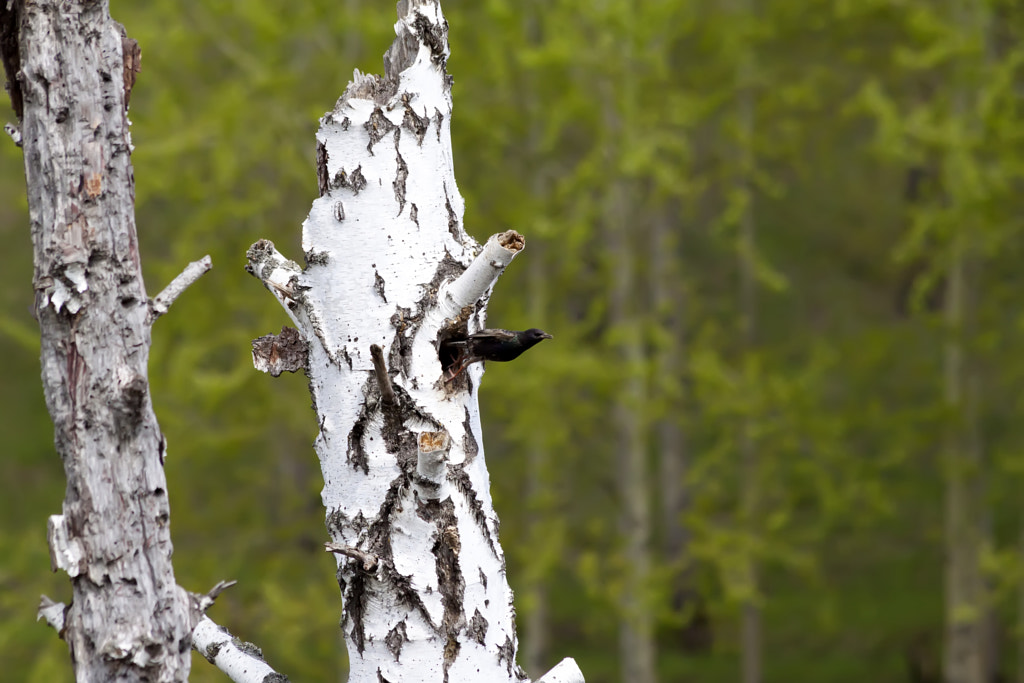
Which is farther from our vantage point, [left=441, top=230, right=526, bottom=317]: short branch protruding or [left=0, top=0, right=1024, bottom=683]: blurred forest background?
[left=0, top=0, right=1024, bottom=683]: blurred forest background

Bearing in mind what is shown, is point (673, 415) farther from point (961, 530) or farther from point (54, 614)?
point (54, 614)

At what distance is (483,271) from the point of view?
168 centimetres

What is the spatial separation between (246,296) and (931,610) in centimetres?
957

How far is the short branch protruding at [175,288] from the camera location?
2104mm

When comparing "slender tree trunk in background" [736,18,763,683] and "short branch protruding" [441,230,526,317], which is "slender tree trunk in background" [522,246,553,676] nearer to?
"slender tree trunk in background" [736,18,763,683]

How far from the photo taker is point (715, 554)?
7.98 meters

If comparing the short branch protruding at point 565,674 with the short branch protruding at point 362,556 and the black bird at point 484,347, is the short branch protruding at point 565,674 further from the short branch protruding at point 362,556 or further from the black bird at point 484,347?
the black bird at point 484,347

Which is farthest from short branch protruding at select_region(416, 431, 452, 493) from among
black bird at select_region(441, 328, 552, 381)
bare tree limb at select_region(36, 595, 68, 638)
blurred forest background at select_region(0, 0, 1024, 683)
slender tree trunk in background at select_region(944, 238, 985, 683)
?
slender tree trunk in background at select_region(944, 238, 985, 683)

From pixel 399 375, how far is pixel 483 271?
0.28 meters

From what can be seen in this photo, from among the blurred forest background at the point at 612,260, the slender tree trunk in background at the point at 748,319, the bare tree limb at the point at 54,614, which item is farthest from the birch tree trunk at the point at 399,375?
the slender tree trunk in background at the point at 748,319

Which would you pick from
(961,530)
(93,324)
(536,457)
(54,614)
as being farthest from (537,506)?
(93,324)

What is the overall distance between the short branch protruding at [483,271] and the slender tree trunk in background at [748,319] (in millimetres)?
6680

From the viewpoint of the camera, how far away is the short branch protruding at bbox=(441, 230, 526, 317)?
5.29ft

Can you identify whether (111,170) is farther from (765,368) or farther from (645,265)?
(765,368)
